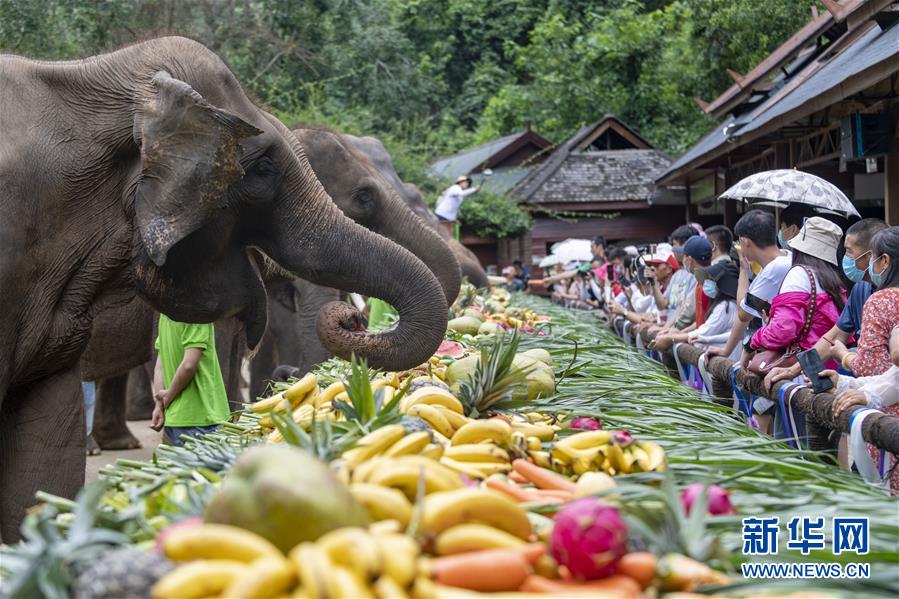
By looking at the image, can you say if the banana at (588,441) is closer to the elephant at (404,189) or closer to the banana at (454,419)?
the banana at (454,419)

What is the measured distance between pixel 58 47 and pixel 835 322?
555 inches

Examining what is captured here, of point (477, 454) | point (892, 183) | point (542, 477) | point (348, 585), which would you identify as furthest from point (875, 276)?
point (348, 585)

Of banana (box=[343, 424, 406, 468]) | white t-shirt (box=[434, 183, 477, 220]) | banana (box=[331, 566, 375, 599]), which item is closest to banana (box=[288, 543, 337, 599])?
banana (box=[331, 566, 375, 599])

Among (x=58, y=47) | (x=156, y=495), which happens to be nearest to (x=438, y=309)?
(x=156, y=495)

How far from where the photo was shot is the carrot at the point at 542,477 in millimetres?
3205

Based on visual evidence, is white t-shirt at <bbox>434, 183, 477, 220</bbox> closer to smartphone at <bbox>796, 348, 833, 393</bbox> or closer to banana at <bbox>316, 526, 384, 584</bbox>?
smartphone at <bbox>796, 348, 833, 393</bbox>

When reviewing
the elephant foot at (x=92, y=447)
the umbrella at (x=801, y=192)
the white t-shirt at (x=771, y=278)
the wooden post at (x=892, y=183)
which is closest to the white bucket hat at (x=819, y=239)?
the white t-shirt at (x=771, y=278)

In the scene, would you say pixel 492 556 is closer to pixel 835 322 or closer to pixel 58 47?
pixel 835 322

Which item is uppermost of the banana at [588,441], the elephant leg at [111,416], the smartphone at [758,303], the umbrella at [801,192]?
the umbrella at [801,192]

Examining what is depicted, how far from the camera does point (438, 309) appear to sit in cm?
559

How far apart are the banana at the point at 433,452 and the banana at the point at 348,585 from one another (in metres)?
1.07

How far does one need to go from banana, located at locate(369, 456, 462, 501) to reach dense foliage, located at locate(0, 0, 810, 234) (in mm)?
3675

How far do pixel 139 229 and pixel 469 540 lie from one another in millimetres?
3076

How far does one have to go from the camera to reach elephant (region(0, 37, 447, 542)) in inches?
198
